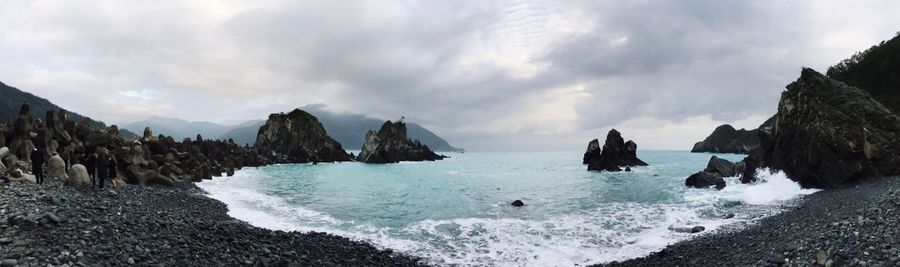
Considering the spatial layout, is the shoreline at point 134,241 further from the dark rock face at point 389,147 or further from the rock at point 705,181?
the dark rock face at point 389,147

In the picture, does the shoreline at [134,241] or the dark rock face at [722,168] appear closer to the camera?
the shoreline at [134,241]

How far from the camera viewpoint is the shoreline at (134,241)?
1195 centimetres

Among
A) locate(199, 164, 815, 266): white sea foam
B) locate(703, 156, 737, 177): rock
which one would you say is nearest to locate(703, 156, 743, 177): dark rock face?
locate(703, 156, 737, 177): rock

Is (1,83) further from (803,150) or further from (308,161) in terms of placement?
(803,150)

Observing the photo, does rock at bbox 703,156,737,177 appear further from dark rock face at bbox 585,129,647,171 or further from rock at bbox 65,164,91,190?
rock at bbox 65,164,91,190

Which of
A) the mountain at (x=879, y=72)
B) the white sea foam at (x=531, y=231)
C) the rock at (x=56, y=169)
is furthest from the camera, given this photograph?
the mountain at (x=879, y=72)

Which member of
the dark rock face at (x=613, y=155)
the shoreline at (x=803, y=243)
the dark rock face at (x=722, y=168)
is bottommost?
the shoreline at (x=803, y=243)

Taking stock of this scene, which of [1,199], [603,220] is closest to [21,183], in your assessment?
[1,199]

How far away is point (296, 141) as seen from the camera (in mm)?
147625

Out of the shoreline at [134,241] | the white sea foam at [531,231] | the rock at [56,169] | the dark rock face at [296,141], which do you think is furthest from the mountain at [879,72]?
the dark rock face at [296,141]

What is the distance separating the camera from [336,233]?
24328 mm

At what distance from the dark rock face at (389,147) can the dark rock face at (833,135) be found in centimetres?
12429

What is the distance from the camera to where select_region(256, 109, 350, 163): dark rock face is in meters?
144

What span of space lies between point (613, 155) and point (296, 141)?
103009 mm
